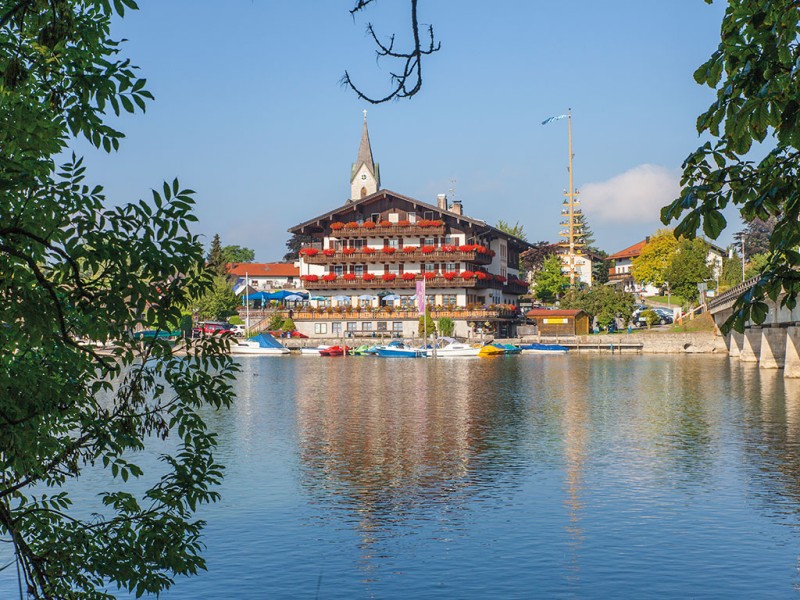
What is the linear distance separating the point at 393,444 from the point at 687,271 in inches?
3471

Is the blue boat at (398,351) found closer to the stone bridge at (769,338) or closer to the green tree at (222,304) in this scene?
the stone bridge at (769,338)

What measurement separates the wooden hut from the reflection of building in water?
42.6 metres

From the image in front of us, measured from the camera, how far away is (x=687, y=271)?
386 feet

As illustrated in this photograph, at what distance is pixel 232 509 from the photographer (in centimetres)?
2484

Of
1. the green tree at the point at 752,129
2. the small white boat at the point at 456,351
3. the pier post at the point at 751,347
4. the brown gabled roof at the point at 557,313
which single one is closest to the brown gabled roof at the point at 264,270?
the brown gabled roof at the point at 557,313

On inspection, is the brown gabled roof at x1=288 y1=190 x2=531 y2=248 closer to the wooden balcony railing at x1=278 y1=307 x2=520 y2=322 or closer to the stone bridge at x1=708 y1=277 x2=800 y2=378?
the wooden balcony railing at x1=278 y1=307 x2=520 y2=322

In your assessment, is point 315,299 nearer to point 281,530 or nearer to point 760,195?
point 281,530

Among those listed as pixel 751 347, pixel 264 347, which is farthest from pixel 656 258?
pixel 264 347

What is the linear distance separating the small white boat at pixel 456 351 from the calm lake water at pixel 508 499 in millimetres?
43312

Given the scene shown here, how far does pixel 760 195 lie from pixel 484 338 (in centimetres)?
10146

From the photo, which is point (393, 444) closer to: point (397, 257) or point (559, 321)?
point (397, 257)

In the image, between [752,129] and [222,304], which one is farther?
[222,304]

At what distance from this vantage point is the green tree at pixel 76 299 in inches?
340

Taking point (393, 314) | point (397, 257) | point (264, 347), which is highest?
point (397, 257)
